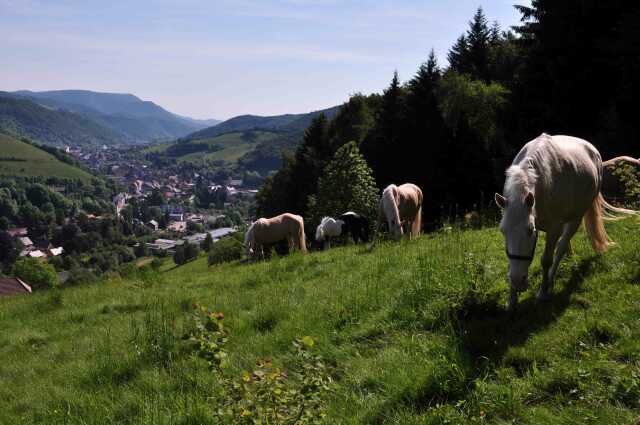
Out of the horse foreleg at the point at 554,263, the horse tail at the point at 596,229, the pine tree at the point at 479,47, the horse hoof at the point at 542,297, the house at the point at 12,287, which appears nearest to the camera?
the horse hoof at the point at 542,297

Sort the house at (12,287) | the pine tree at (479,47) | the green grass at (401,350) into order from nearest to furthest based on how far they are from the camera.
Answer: the green grass at (401,350)
the house at (12,287)
the pine tree at (479,47)

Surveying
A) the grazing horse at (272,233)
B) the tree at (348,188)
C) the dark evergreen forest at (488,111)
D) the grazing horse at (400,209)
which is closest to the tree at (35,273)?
the dark evergreen forest at (488,111)

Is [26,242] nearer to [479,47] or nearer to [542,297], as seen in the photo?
[479,47]

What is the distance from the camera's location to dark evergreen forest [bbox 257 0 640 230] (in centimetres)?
2335

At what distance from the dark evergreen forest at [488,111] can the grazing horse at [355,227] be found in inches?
159

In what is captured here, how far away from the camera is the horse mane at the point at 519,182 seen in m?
5.19

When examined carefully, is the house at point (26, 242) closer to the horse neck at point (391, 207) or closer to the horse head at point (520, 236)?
the horse neck at point (391, 207)

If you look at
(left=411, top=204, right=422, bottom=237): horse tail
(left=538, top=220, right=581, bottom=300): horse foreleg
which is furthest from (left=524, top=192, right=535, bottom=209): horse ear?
(left=411, top=204, right=422, bottom=237): horse tail

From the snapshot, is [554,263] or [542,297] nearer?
[542,297]

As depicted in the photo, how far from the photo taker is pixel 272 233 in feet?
62.3

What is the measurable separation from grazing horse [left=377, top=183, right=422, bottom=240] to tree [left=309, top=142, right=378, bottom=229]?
2151 cm

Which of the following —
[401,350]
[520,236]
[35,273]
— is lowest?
[35,273]

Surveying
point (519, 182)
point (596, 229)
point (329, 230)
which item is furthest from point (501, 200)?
point (329, 230)

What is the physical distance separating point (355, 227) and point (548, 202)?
18.8 metres
